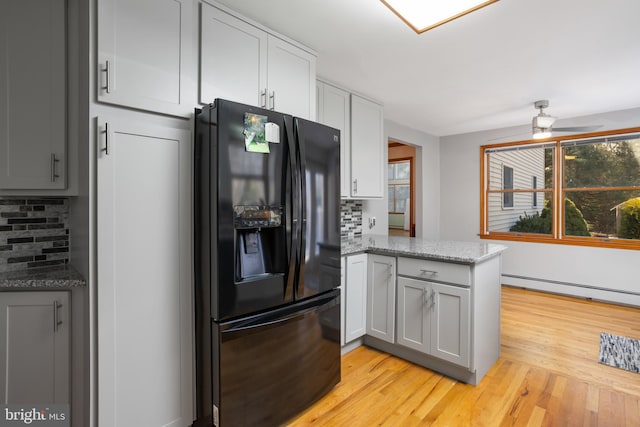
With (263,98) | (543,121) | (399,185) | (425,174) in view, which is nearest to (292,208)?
(263,98)

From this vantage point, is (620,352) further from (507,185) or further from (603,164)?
(507,185)

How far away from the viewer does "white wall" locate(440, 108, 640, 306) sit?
3.96 meters

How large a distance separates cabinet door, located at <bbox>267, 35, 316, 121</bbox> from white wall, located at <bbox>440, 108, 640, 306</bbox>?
3783mm

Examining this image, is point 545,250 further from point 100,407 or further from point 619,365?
point 100,407

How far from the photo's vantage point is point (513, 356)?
269 centimetres

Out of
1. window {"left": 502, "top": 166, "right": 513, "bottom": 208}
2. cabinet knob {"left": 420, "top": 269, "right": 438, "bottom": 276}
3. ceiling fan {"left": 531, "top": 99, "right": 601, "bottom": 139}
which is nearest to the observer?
cabinet knob {"left": 420, "top": 269, "right": 438, "bottom": 276}

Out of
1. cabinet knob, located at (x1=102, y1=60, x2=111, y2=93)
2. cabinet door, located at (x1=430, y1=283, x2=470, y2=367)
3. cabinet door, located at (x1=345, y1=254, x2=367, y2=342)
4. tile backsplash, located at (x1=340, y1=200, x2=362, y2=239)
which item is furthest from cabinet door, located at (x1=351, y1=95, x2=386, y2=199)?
cabinet knob, located at (x1=102, y1=60, x2=111, y2=93)

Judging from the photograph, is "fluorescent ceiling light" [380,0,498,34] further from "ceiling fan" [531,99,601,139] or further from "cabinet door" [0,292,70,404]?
"ceiling fan" [531,99,601,139]

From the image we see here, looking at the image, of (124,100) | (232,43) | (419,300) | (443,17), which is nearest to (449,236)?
(419,300)

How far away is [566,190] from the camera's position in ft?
14.7

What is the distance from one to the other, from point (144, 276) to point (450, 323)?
6.55ft

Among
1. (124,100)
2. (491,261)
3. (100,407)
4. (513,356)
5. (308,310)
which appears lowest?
(513,356)

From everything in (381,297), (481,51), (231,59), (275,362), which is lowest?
(275,362)

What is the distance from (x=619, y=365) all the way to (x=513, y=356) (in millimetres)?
759
